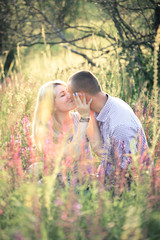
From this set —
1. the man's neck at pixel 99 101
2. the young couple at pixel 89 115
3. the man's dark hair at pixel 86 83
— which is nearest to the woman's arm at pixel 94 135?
the young couple at pixel 89 115

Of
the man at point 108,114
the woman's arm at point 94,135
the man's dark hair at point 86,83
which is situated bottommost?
the woman's arm at point 94,135

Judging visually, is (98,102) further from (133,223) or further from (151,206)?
(133,223)

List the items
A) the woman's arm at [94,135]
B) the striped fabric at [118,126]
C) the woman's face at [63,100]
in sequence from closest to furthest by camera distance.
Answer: the striped fabric at [118,126] → the woman's arm at [94,135] → the woman's face at [63,100]

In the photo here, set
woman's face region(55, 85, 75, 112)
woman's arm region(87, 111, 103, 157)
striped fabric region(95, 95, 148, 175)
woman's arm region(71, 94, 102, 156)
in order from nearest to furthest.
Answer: striped fabric region(95, 95, 148, 175) → woman's arm region(71, 94, 102, 156) → woman's arm region(87, 111, 103, 157) → woman's face region(55, 85, 75, 112)

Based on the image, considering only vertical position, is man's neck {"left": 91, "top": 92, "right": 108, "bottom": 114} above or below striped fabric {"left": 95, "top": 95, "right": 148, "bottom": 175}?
above

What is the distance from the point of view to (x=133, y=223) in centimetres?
119

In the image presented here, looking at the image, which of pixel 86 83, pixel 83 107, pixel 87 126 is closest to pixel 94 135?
pixel 87 126

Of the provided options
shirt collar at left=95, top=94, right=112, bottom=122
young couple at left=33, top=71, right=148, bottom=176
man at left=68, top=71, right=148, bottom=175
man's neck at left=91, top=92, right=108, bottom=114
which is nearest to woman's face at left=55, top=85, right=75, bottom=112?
young couple at left=33, top=71, right=148, bottom=176

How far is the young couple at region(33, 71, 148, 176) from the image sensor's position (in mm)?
2387

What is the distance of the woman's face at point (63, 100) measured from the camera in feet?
9.71

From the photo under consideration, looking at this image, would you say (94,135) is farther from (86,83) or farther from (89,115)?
(86,83)

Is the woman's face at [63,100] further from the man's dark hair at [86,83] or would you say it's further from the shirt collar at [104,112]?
the shirt collar at [104,112]

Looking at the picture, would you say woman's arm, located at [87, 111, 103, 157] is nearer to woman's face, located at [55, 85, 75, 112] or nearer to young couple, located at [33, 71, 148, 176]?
young couple, located at [33, 71, 148, 176]

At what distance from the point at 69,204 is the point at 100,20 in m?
5.11
